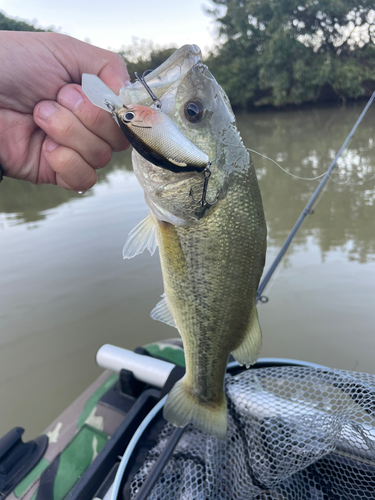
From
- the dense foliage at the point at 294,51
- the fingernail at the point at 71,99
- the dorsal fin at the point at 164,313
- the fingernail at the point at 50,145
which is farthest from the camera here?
the dense foliage at the point at 294,51

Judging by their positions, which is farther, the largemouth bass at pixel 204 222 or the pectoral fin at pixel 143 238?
the pectoral fin at pixel 143 238

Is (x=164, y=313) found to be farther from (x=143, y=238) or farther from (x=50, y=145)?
(x=50, y=145)

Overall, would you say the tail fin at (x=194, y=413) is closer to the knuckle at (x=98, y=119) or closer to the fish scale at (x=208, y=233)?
the fish scale at (x=208, y=233)

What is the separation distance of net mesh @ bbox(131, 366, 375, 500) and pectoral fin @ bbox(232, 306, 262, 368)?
1.14 ft

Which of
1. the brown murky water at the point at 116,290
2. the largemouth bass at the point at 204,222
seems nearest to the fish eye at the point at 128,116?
the largemouth bass at the point at 204,222

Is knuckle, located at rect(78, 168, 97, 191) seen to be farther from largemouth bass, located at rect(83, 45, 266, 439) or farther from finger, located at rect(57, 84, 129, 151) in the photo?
largemouth bass, located at rect(83, 45, 266, 439)

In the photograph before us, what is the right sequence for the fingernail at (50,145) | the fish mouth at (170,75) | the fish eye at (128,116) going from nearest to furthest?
the fish eye at (128,116) → the fish mouth at (170,75) → the fingernail at (50,145)

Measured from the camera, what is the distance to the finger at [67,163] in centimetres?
122

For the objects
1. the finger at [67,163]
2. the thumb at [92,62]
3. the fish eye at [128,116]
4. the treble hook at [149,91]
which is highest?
the thumb at [92,62]

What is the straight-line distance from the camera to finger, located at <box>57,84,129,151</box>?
1.12 meters

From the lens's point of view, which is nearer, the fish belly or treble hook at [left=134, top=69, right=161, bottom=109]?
treble hook at [left=134, top=69, right=161, bottom=109]

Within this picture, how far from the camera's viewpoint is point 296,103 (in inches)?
862

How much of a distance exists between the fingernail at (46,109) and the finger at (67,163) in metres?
0.11

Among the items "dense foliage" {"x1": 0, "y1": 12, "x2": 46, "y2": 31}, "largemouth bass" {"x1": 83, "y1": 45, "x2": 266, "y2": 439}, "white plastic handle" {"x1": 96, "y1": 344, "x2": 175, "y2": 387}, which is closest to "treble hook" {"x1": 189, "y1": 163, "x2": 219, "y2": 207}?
"largemouth bass" {"x1": 83, "y1": 45, "x2": 266, "y2": 439}
